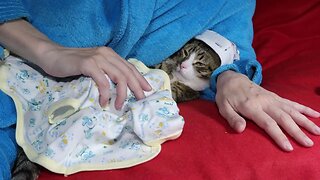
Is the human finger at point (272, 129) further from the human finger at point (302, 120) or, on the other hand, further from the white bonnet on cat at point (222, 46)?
the white bonnet on cat at point (222, 46)

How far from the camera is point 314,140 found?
847 millimetres

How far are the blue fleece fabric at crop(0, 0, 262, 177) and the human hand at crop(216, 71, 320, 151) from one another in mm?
131

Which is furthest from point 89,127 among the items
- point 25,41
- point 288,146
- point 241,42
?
point 241,42

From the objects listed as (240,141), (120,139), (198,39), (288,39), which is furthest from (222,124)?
(288,39)

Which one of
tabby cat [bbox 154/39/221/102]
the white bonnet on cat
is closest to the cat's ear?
tabby cat [bbox 154/39/221/102]

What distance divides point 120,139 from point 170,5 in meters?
0.39

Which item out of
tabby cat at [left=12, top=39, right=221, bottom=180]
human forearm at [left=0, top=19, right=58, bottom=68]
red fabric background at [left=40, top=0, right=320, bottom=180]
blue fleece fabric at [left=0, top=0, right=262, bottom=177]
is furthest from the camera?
tabby cat at [left=12, top=39, right=221, bottom=180]

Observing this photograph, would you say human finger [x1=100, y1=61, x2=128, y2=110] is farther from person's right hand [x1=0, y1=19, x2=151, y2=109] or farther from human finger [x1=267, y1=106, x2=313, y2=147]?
human finger [x1=267, y1=106, x2=313, y2=147]

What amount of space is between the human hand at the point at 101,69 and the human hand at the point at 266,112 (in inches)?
6.6

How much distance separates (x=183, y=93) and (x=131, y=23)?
0.72ft

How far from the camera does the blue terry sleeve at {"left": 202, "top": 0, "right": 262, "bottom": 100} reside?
109 centimetres

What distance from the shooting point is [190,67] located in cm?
118

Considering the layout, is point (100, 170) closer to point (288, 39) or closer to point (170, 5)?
point (170, 5)

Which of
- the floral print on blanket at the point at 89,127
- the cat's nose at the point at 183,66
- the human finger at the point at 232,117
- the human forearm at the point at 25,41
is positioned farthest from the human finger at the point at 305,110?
the human forearm at the point at 25,41
